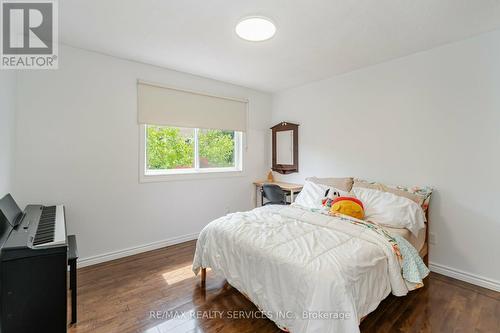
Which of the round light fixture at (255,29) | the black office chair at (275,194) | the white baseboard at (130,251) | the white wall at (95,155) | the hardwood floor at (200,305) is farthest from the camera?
the black office chair at (275,194)

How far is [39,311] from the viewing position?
4.38 ft

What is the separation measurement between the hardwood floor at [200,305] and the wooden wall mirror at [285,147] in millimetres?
2254

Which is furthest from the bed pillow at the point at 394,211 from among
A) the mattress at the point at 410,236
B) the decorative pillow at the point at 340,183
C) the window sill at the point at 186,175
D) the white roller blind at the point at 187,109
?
the white roller blind at the point at 187,109

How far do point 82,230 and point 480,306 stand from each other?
3.94 m

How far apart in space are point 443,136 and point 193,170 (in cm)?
316

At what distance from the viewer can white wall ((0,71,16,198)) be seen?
1831 millimetres

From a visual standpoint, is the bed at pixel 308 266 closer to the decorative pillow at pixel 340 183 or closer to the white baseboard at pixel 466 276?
the white baseboard at pixel 466 276

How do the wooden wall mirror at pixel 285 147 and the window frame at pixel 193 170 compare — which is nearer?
the window frame at pixel 193 170

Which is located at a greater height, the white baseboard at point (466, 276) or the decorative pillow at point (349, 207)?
the decorative pillow at point (349, 207)

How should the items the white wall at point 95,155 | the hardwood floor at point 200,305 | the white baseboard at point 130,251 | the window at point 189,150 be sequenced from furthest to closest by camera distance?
the window at point 189,150
the white baseboard at point 130,251
the white wall at point 95,155
the hardwood floor at point 200,305

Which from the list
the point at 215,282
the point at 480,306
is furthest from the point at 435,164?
the point at 215,282

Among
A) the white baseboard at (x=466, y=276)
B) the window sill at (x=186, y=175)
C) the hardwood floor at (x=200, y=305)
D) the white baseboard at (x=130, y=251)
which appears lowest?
the hardwood floor at (x=200, y=305)
